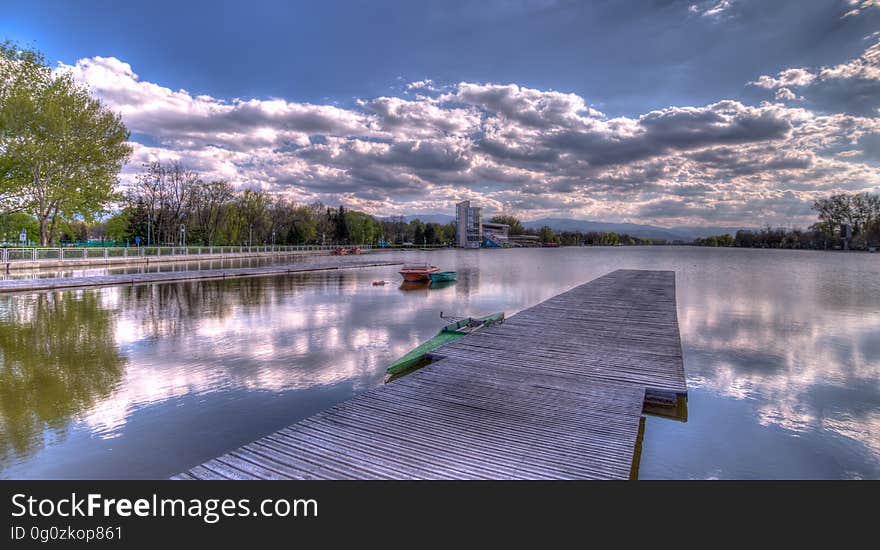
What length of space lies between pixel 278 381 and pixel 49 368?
4.73 metres

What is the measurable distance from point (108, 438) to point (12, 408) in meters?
2.22

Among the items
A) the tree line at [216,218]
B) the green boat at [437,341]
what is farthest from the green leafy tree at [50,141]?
the green boat at [437,341]

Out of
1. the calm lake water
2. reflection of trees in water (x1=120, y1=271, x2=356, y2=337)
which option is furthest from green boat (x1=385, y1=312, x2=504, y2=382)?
reflection of trees in water (x1=120, y1=271, x2=356, y2=337)

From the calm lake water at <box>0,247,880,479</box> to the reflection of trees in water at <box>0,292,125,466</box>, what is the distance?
1.5 inches

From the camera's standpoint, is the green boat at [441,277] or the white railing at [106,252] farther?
the white railing at [106,252]

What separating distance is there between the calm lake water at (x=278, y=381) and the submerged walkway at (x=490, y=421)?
1021 mm

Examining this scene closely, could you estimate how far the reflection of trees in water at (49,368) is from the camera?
6.36m

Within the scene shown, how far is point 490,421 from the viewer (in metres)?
5.45

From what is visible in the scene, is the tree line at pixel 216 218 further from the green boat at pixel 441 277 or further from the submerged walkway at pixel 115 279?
the green boat at pixel 441 277

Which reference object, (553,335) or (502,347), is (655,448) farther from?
(553,335)

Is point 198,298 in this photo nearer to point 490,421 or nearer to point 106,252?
point 490,421

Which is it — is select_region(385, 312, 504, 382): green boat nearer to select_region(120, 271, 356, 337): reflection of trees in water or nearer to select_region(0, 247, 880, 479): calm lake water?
select_region(0, 247, 880, 479): calm lake water
